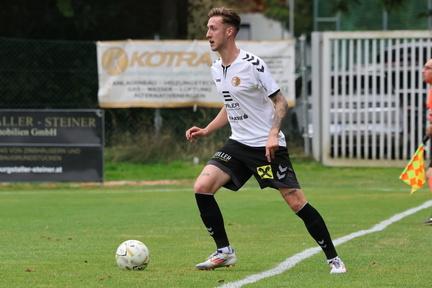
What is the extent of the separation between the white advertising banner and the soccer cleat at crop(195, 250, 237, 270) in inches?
549

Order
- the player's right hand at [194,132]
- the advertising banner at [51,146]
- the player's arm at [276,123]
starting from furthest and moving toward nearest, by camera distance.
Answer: the advertising banner at [51,146] < the player's right hand at [194,132] < the player's arm at [276,123]

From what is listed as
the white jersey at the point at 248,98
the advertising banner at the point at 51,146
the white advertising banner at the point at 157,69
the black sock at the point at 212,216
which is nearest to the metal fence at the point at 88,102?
the white advertising banner at the point at 157,69

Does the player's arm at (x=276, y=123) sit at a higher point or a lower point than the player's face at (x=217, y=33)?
lower

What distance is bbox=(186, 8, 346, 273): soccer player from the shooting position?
792 cm

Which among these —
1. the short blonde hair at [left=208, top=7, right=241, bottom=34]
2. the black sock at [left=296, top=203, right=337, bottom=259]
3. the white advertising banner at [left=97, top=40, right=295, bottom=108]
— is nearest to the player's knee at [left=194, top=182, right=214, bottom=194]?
the black sock at [left=296, top=203, right=337, bottom=259]

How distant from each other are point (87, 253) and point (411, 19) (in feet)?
92.4

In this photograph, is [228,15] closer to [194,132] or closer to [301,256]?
[194,132]

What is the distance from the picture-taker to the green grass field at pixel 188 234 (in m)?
7.58

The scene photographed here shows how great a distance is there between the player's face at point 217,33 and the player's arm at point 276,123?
23.0 inches

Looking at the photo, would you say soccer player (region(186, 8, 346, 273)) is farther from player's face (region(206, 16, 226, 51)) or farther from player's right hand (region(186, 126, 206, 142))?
player's right hand (region(186, 126, 206, 142))

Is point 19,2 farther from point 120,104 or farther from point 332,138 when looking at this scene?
point 332,138

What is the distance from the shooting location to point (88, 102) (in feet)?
74.4

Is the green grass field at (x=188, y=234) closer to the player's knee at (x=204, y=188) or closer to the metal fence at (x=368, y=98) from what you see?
the player's knee at (x=204, y=188)

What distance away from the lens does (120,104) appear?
22.2 m
